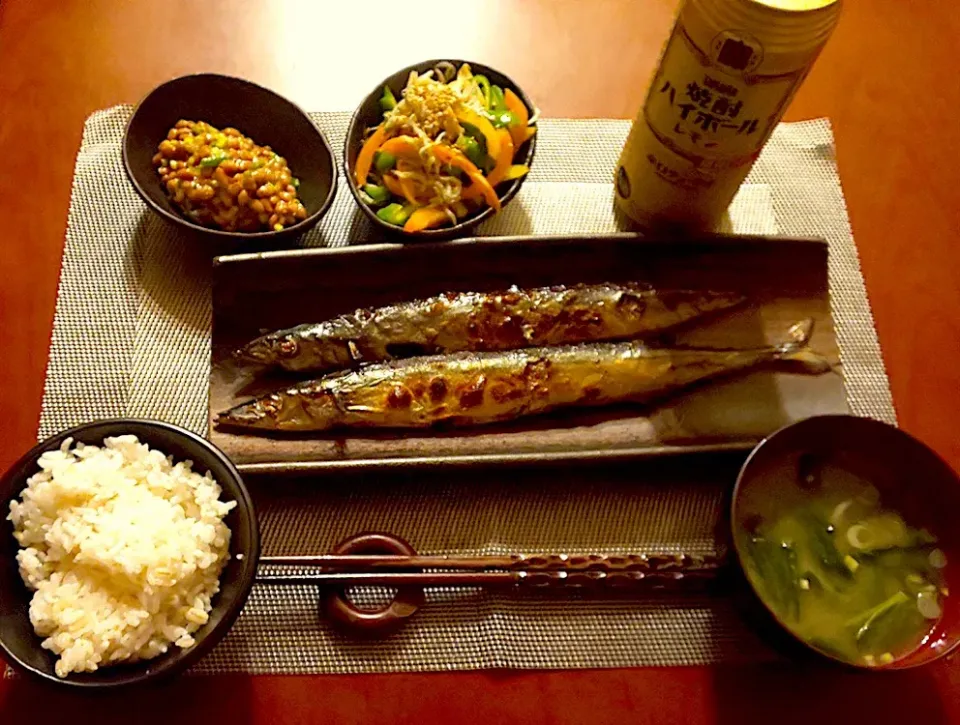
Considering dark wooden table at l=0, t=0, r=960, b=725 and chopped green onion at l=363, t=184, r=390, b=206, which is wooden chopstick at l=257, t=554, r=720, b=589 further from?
chopped green onion at l=363, t=184, r=390, b=206

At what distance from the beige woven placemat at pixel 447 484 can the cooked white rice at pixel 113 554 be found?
254mm

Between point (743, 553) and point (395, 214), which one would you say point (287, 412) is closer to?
point (395, 214)

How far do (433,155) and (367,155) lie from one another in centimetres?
13

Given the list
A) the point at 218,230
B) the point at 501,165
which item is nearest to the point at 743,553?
the point at 501,165

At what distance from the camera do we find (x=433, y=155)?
1.51 meters

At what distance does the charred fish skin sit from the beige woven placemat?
12cm

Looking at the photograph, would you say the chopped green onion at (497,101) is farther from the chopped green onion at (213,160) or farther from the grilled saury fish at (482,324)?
the chopped green onion at (213,160)

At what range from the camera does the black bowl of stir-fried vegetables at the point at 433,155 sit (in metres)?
1.51

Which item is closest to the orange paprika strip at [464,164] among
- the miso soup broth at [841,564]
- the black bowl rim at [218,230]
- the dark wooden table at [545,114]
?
the black bowl rim at [218,230]

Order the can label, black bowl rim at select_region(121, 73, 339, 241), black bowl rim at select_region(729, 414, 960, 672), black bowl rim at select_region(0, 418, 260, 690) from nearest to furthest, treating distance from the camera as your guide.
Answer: black bowl rim at select_region(0, 418, 260, 690)
black bowl rim at select_region(729, 414, 960, 672)
the can label
black bowl rim at select_region(121, 73, 339, 241)

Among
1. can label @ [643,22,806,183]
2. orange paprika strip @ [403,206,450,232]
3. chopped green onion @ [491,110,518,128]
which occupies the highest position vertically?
can label @ [643,22,806,183]

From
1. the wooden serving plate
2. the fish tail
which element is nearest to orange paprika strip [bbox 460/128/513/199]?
the wooden serving plate

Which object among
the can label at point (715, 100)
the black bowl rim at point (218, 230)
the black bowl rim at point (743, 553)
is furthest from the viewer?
the black bowl rim at point (218, 230)

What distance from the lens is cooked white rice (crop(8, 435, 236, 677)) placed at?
1.04 m
